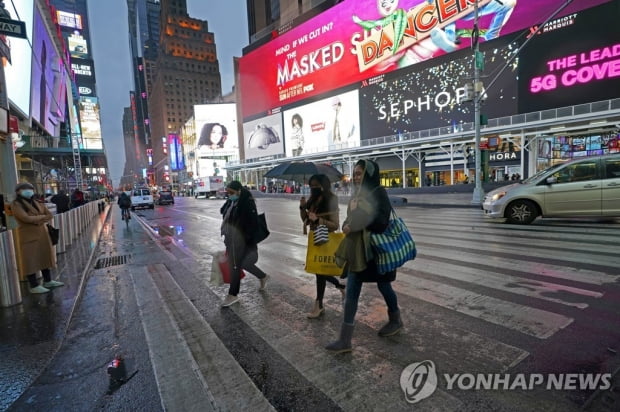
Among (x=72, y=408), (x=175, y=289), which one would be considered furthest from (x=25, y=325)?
(x=72, y=408)

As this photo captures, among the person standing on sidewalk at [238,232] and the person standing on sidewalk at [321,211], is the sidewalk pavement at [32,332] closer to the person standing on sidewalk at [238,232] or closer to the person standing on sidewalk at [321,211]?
the person standing on sidewalk at [238,232]

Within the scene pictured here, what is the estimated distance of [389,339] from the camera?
3.30 metres

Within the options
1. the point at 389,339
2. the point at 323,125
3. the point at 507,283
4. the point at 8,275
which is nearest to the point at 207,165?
the point at 323,125

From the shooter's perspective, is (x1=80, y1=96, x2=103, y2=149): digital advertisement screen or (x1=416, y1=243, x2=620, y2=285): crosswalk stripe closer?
(x1=416, y1=243, x2=620, y2=285): crosswalk stripe

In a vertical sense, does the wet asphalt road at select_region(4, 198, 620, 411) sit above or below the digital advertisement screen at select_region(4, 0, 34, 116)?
below

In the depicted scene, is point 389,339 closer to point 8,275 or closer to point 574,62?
point 8,275

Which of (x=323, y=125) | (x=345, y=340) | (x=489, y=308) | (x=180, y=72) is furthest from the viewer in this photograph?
(x=180, y=72)

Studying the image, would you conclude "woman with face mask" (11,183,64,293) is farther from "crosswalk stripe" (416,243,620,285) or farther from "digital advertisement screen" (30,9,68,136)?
"digital advertisement screen" (30,9,68,136)

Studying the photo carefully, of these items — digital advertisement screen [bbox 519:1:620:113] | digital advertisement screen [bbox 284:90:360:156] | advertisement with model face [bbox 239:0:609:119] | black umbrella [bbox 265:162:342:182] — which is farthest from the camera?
digital advertisement screen [bbox 284:90:360:156]

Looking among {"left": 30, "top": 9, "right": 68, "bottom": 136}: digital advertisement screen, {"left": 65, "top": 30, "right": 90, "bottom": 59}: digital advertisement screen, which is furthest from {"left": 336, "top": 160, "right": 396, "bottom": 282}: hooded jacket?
{"left": 65, "top": 30, "right": 90, "bottom": 59}: digital advertisement screen

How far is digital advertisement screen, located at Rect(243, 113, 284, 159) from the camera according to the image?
205 ft

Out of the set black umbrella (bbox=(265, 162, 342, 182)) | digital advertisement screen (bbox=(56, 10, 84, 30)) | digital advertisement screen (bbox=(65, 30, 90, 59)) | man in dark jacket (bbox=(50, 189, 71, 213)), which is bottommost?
man in dark jacket (bbox=(50, 189, 71, 213))

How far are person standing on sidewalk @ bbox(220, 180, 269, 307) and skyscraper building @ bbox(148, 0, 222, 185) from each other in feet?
476

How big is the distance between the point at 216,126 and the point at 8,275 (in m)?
89.6
